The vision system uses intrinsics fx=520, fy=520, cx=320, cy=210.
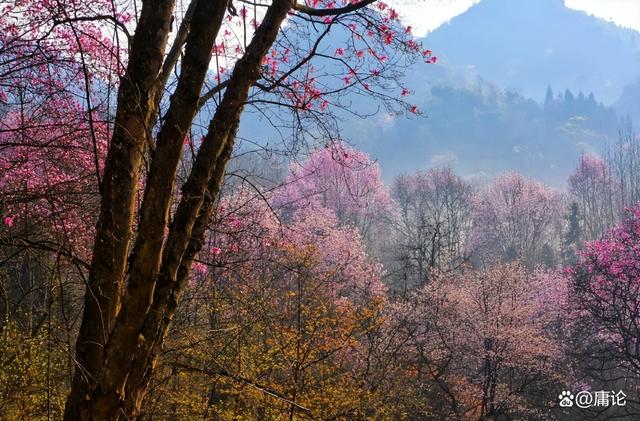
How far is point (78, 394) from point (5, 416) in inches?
202

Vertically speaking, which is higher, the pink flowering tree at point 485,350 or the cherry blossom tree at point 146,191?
the pink flowering tree at point 485,350

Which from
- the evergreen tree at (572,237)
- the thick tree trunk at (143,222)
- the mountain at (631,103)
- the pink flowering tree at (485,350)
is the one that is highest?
the mountain at (631,103)

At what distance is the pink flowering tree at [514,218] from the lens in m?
46.2

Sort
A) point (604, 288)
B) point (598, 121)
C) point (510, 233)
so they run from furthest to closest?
point (598, 121), point (510, 233), point (604, 288)

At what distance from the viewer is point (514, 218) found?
48062 mm

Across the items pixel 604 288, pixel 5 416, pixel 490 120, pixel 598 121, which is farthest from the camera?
pixel 490 120

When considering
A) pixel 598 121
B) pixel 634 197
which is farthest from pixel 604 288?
pixel 598 121

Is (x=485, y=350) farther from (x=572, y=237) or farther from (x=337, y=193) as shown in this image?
(x=572, y=237)

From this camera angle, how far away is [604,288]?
1467 centimetres

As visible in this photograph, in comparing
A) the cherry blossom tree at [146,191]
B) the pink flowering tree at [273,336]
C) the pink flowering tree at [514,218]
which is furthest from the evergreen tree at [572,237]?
the cherry blossom tree at [146,191]

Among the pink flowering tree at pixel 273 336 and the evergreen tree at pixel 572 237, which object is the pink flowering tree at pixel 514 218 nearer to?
the evergreen tree at pixel 572 237

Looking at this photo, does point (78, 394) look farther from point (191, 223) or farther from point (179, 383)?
point (179, 383)

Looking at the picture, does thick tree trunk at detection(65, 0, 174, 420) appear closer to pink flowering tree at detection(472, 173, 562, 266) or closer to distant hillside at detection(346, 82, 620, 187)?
pink flowering tree at detection(472, 173, 562, 266)

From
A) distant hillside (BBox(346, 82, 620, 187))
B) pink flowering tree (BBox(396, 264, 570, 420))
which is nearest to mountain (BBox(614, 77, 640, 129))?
distant hillside (BBox(346, 82, 620, 187))
